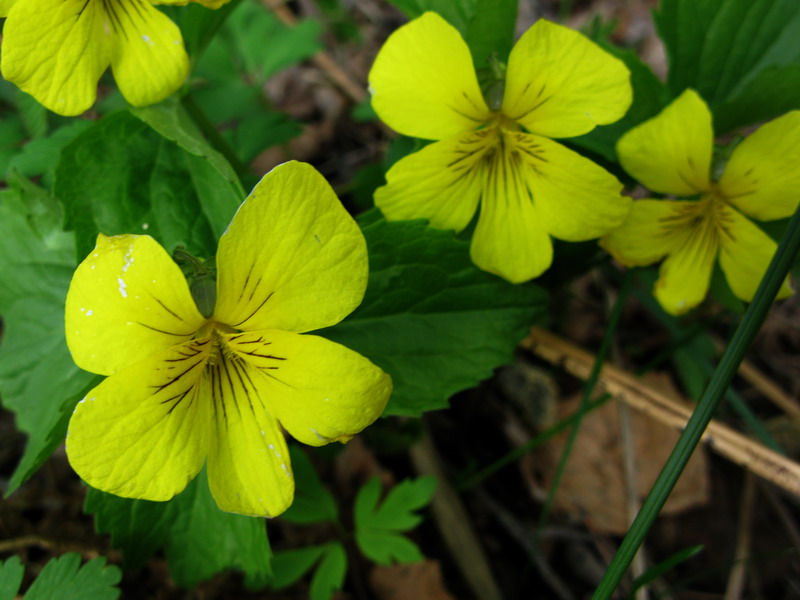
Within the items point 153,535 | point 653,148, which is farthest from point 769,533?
point 153,535

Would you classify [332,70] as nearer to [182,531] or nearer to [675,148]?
[675,148]

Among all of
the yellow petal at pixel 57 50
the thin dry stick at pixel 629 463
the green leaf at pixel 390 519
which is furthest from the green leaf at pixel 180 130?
the thin dry stick at pixel 629 463

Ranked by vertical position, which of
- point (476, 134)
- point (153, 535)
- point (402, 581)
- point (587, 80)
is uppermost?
point (587, 80)

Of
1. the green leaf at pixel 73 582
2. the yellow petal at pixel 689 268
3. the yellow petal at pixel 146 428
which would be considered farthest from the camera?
the yellow petal at pixel 689 268

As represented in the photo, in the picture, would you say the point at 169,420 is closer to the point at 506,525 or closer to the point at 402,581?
the point at 402,581

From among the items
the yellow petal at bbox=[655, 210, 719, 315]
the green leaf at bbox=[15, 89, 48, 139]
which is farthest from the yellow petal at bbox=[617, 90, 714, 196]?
the green leaf at bbox=[15, 89, 48, 139]

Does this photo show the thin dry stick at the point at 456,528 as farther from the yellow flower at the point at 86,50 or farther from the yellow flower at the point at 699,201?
the yellow flower at the point at 86,50

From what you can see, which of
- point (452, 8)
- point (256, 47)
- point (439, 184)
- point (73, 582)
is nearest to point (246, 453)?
point (73, 582)
